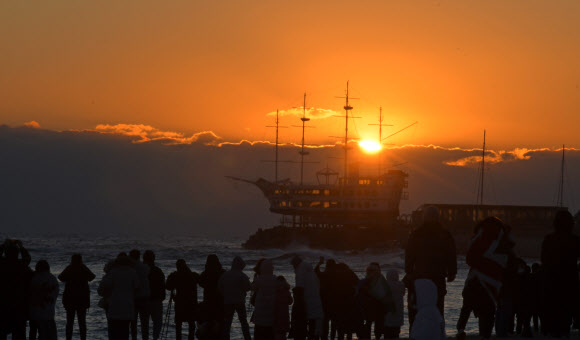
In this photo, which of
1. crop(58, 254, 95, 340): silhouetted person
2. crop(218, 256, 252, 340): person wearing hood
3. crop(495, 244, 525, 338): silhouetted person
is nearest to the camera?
crop(218, 256, 252, 340): person wearing hood

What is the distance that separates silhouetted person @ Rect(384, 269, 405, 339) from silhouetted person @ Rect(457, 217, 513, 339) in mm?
3932

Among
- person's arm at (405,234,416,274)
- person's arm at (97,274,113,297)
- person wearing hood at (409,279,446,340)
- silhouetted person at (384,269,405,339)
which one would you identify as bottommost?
silhouetted person at (384,269,405,339)

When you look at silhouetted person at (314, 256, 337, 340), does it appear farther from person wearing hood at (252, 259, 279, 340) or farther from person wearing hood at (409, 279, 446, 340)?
person wearing hood at (409, 279, 446, 340)

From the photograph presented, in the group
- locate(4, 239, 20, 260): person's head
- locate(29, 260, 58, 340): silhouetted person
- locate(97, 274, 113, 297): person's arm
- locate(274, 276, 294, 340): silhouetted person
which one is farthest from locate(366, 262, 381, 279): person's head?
locate(4, 239, 20, 260): person's head

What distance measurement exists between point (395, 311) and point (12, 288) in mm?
6615

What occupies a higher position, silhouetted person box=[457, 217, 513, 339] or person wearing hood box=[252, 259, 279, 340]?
silhouetted person box=[457, 217, 513, 339]

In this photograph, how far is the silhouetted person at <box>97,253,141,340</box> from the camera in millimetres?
13781

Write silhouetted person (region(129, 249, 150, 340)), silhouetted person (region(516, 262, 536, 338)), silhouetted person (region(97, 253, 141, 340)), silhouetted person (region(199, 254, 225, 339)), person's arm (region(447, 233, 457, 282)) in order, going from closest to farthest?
person's arm (region(447, 233, 457, 282)) < silhouetted person (region(97, 253, 141, 340)) < silhouetted person (region(129, 249, 150, 340)) < silhouetted person (region(199, 254, 225, 339)) < silhouetted person (region(516, 262, 536, 338))

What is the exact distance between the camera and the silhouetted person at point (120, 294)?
13.8 meters

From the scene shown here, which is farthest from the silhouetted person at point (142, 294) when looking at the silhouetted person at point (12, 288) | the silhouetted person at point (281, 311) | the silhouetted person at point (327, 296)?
the silhouetted person at point (327, 296)

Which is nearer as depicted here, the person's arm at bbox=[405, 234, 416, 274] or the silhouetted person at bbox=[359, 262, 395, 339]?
the person's arm at bbox=[405, 234, 416, 274]

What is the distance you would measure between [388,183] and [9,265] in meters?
121

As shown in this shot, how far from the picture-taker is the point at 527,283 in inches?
685

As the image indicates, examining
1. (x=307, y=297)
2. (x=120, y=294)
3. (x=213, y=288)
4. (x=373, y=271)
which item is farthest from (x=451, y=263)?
(x=120, y=294)
